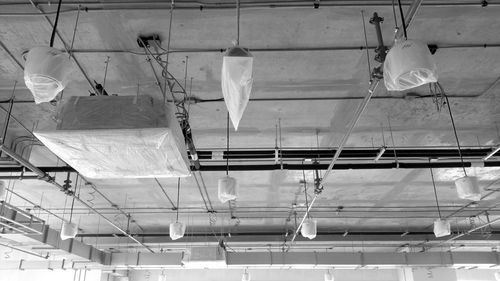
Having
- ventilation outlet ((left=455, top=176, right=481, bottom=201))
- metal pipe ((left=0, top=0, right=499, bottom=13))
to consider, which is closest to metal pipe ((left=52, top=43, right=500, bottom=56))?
metal pipe ((left=0, top=0, right=499, bottom=13))

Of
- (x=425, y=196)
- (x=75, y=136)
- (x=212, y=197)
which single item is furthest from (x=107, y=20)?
(x=425, y=196)

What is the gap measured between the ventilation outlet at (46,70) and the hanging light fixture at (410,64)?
1720 mm

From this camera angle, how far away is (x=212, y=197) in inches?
270

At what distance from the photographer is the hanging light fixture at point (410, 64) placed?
1.93 meters

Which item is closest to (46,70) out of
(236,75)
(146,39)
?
(236,75)

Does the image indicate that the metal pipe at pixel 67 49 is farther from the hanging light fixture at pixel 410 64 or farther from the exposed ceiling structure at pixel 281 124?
the hanging light fixture at pixel 410 64

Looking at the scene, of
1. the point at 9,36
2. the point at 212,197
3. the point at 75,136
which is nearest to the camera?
the point at 75,136

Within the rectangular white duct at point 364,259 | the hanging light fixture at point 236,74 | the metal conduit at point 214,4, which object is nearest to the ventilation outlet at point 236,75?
the hanging light fixture at point 236,74

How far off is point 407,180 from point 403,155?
56.0 inches

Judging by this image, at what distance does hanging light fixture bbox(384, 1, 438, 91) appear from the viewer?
6.34 ft

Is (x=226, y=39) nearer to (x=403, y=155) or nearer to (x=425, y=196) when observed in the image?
(x=403, y=155)

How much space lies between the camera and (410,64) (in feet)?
6.33

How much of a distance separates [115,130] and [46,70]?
47 cm

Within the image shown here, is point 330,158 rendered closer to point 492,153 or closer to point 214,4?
point 492,153
